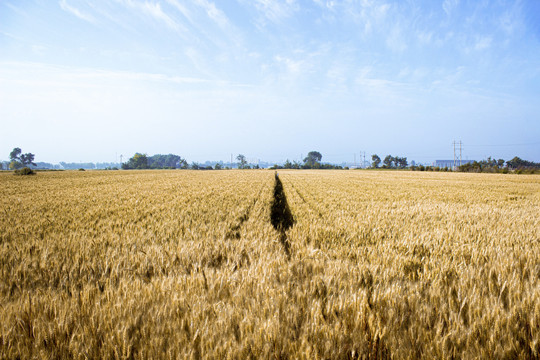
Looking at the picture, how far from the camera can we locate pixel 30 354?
147cm

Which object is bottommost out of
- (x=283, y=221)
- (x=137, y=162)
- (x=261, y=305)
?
(x=283, y=221)

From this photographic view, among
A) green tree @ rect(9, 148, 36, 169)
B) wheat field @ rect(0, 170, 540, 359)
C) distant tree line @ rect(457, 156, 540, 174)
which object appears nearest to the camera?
wheat field @ rect(0, 170, 540, 359)

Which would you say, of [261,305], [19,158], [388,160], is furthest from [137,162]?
[261,305]

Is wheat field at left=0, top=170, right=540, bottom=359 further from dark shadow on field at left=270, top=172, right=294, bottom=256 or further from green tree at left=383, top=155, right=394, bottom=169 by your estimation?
green tree at left=383, top=155, right=394, bottom=169

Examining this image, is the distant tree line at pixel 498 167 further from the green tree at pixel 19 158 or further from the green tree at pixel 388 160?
the green tree at pixel 19 158

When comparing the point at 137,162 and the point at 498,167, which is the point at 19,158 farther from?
the point at 498,167

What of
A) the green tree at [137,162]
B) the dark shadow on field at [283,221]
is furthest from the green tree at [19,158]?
the dark shadow on field at [283,221]

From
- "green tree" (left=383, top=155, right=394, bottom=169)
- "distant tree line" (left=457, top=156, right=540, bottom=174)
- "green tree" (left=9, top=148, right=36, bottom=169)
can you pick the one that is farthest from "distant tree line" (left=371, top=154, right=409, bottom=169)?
"green tree" (left=9, top=148, right=36, bottom=169)

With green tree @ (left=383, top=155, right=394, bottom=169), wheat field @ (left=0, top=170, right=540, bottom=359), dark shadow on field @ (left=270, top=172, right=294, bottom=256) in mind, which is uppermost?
green tree @ (left=383, top=155, right=394, bottom=169)

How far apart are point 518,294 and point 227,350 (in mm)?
2693

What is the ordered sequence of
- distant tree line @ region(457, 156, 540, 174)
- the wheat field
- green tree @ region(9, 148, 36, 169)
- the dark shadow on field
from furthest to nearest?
green tree @ region(9, 148, 36, 169), distant tree line @ region(457, 156, 540, 174), the dark shadow on field, the wheat field

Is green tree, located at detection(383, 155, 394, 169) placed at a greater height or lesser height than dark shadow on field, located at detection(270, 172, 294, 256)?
greater

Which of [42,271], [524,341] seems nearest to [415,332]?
[524,341]

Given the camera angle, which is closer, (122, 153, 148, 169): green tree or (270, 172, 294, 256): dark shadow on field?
(270, 172, 294, 256): dark shadow on field
